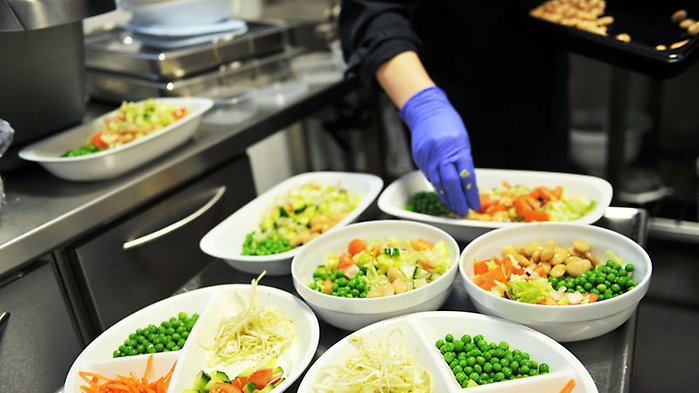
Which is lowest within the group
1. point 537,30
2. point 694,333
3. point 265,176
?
point 694,333

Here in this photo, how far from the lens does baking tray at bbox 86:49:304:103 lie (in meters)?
2.20

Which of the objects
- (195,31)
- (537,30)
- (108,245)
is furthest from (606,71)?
(108,245)

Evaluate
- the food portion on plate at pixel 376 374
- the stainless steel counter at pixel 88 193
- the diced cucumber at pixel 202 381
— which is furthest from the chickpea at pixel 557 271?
the stainless steel counter at pixel 88 193

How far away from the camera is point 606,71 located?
3369 mm

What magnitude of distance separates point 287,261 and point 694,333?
6.06ft

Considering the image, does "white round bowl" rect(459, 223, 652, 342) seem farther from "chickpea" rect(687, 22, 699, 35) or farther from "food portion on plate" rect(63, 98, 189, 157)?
"food portion on plate" rect(63, 98, 189, 157)

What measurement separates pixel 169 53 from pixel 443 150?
1126 millimetres

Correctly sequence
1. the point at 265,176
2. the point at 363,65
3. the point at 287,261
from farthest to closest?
the point at 265,176, the point at 363,65, the point at 287,261

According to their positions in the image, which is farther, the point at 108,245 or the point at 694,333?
the point at 694,333

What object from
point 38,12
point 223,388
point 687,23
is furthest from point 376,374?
point 687,23

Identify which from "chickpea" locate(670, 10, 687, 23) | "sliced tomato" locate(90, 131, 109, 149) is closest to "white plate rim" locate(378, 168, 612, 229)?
"chickpea" locate(670, 10, 687, 23)

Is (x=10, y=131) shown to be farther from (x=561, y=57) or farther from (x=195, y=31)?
(x=561, y=57)

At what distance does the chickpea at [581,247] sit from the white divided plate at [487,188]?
0.11 metres

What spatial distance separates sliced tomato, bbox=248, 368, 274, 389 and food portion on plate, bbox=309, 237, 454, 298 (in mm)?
211
